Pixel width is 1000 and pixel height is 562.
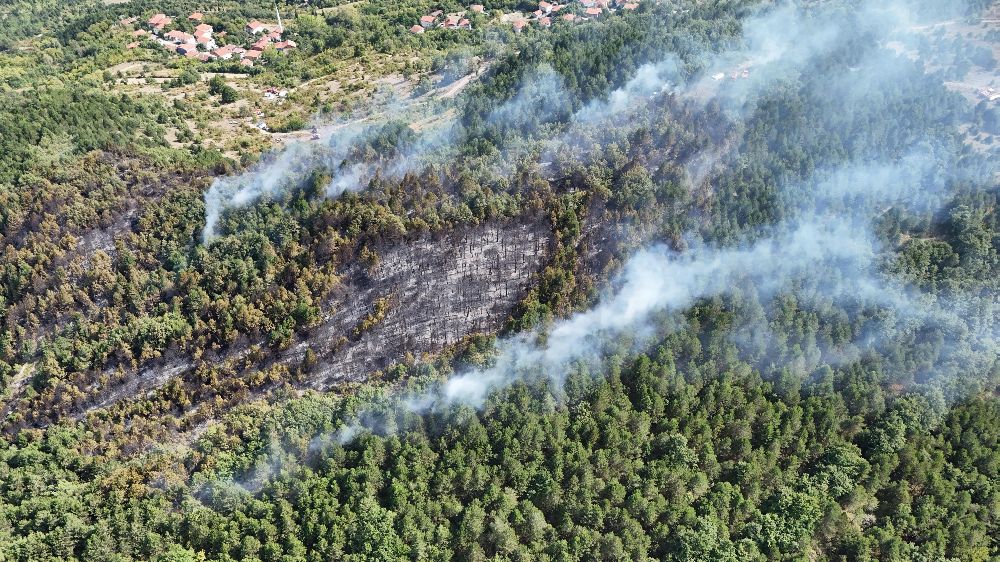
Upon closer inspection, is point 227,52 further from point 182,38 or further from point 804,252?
point 804,252

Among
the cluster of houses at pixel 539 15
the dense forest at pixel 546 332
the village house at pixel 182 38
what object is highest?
the village house at pixel 182 38

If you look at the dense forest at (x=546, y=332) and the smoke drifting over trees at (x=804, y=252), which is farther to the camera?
the smoke drifting over trees at (x=804, y=252)

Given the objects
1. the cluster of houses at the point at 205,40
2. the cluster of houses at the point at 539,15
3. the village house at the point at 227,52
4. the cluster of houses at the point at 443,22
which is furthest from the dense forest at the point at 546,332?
the cluster of houses at the point at 443,22

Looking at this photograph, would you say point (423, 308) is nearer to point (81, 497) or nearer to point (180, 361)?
point (180, 361)

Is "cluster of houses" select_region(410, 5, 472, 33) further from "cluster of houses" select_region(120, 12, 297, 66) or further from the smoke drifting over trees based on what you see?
the smoke drifting over trees

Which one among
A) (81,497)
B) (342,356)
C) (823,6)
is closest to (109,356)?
(81,497)

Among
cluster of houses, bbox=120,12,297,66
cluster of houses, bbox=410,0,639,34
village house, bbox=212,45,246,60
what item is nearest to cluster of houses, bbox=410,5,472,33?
cluster of houses, bbox=410,0,639,34

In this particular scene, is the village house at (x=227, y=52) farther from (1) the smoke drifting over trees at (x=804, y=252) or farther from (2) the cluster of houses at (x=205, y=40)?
(1) the smoke drifting over trees at (x=804, y=252)
